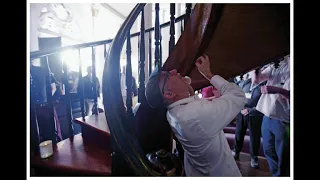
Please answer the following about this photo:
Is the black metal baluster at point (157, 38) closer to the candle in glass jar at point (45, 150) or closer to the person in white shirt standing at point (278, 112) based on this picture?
the candle in glass jar at point (45, 150)

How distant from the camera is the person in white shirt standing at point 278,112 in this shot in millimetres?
1635

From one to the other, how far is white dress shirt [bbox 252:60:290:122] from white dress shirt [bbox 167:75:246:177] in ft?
3.17

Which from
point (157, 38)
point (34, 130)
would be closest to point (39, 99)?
point (34, 130)

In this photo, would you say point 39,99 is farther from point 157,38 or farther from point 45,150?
point 157,38

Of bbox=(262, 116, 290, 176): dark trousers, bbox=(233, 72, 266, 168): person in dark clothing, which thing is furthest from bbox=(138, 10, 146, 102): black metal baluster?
bbox=(233, 72, 266, 168): person in dark clothing

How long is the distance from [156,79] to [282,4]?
710 millimetres

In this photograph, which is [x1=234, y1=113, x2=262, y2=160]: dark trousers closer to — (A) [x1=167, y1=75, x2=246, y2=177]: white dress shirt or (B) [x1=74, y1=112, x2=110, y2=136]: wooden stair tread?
(A) [x1=167, y1=75, x2=246, y2=177]: white dress shirt

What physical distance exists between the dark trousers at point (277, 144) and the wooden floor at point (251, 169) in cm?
23

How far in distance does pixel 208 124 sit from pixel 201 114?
6 centimetres

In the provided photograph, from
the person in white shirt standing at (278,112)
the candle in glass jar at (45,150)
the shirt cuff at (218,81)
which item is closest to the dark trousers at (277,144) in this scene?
the person in white shirt standing at (278,112)

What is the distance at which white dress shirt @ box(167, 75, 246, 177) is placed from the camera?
0.86m
